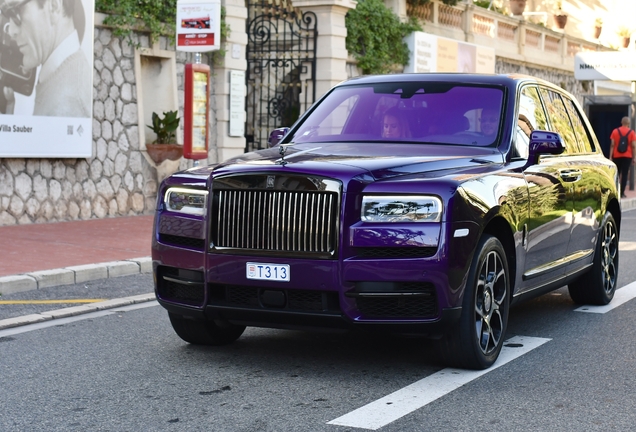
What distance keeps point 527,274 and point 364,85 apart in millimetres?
1780

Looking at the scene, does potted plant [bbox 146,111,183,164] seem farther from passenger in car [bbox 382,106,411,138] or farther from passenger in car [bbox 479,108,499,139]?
passenger in car [bbox 479,108,499,139]

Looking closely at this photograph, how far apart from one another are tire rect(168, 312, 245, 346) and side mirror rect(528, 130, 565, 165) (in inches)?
88.8

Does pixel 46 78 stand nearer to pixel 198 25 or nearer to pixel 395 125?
pixel 198 25


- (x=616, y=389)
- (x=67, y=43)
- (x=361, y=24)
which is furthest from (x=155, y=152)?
Answer: (x=616, y=389)

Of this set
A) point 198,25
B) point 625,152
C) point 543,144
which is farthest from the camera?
point 625,152

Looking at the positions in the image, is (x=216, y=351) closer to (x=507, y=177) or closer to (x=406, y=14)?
(x=507, y=177)

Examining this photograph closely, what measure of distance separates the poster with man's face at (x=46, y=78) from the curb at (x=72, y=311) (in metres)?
6.15

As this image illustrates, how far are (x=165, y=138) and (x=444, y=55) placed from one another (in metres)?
12.3

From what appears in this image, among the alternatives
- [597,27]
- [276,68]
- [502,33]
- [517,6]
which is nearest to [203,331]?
[276,68]

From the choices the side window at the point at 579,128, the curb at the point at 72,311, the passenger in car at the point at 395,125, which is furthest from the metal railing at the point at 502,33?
the passenger in car at the point at 395,125

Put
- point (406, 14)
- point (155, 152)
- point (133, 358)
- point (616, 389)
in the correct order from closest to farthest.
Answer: point (616, 389), point (133, 358), point (155, 152), point (406, 14)

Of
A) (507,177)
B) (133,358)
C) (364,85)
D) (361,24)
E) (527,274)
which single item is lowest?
(133,358)

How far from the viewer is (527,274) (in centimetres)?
700

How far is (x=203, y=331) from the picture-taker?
6.76 m
